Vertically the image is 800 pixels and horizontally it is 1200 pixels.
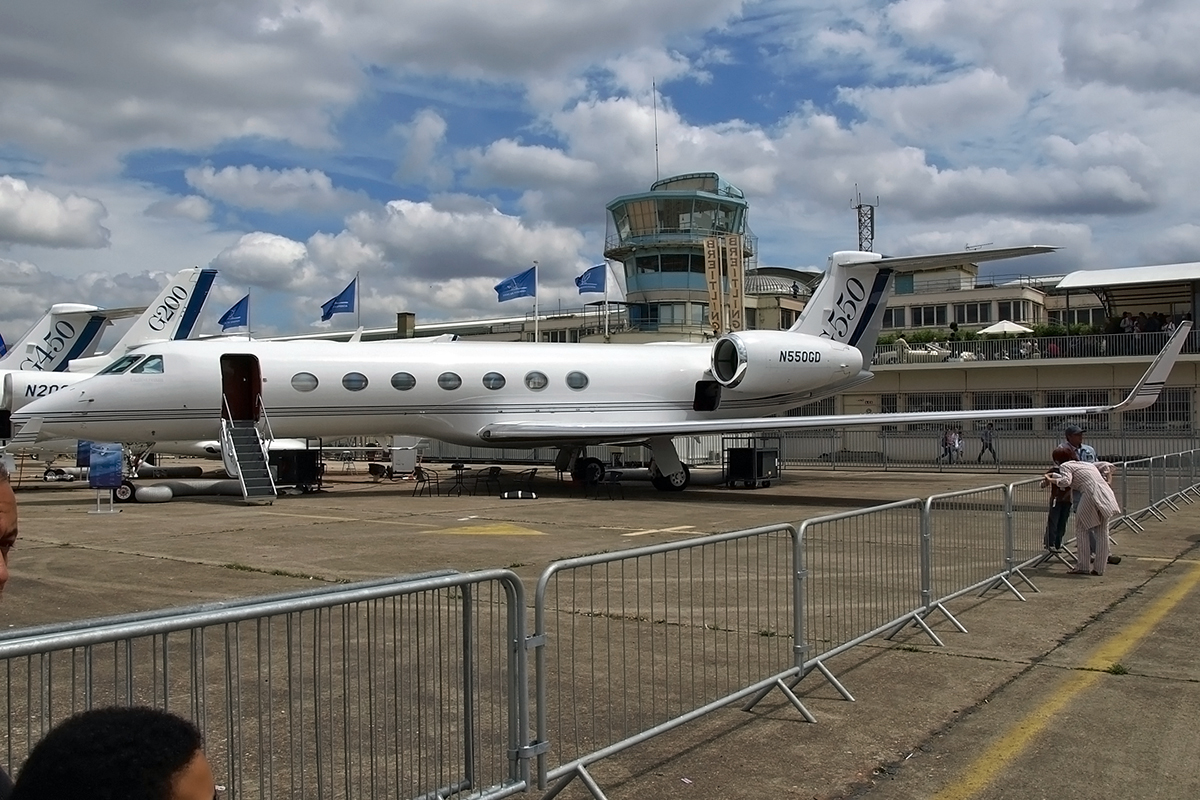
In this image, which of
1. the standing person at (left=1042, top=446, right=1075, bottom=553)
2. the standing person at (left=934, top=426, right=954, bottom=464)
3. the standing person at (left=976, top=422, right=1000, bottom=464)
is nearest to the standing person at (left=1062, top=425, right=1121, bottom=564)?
the standing person at (left=1042, top=446, right=1075, bottom=553)

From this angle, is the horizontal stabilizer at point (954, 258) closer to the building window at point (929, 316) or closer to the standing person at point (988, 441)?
the standing person at point (988, 441)

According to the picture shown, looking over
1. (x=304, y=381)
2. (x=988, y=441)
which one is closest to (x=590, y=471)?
(x=304, y=381)

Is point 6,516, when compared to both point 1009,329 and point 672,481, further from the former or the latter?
point 1009,329

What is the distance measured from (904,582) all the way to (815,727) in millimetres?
2530

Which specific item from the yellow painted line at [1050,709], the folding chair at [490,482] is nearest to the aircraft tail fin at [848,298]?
the folding chair at [490,482]

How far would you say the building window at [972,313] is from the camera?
62.9m

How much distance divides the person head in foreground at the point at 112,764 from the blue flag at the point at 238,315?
55061mm

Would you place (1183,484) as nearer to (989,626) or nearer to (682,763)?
(989,626)

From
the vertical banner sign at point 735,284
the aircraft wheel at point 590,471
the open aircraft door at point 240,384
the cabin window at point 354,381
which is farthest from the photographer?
the vertical banner sign at point 735,284

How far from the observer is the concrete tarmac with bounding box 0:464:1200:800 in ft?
16.1

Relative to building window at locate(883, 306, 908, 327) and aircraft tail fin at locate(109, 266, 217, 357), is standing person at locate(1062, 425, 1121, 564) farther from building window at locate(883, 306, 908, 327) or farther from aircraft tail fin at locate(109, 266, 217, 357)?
building window at locate(883, 306, 908, 327)

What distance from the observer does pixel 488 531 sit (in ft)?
46.2

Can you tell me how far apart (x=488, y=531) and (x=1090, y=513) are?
302 inches

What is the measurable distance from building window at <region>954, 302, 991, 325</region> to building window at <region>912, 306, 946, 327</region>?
0.94 metres
